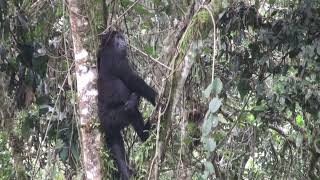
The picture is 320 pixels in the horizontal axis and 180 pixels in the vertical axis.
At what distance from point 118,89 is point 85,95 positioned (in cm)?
120

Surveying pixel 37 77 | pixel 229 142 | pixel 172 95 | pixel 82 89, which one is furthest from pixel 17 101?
pixel 229 142

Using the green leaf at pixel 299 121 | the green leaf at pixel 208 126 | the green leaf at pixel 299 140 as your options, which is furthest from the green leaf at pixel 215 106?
the green leaf at pixel 299 121

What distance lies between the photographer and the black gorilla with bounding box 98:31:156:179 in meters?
3.73

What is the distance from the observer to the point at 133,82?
3.92 meters

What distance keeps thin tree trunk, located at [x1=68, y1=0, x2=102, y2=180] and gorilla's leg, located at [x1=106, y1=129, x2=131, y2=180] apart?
65cm

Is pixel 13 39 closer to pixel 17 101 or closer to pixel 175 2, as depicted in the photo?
pixel 17 101

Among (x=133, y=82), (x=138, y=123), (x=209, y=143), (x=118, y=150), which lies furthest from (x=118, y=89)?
(x=209, y=143)

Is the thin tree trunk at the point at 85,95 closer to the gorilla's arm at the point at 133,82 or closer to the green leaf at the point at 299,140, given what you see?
the gorilla's arm at the point at 133,82

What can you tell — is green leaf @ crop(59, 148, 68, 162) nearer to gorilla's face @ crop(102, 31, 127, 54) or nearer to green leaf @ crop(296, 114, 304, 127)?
gorilla's face @ crop(102, 31, 127, 54)

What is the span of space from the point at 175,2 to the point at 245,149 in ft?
5.15

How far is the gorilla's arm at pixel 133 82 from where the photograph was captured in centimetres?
388

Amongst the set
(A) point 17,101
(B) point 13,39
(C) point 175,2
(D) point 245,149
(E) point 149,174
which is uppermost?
→ (C) point 175,2

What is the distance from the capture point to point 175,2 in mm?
4090

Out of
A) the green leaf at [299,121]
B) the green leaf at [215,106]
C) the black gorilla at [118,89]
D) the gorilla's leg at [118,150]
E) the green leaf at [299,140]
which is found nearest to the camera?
the green leaf at [215,106]
